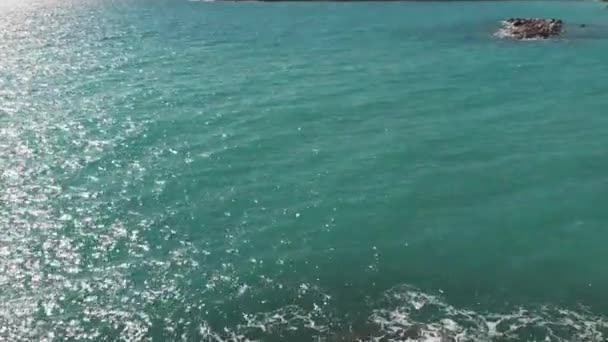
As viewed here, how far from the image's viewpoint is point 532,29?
102 metres

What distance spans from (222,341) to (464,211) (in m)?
23.0

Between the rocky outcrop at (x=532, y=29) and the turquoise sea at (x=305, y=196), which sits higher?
the rocky outcrop at (x=532, y=29)

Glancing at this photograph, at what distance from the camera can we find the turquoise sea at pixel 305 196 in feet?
127

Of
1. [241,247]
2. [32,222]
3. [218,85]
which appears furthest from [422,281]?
[218,85]

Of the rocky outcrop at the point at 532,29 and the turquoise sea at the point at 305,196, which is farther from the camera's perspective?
the rocky outcrop at the point at 532,29

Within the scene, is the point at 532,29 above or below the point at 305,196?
above

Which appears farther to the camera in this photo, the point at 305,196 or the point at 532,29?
the point at 532,29

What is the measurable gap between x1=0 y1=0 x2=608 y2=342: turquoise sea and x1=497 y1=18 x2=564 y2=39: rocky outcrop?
337 inches

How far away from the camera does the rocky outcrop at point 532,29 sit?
10075 centimetres

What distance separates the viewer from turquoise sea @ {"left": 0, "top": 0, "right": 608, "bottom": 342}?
1524 inches

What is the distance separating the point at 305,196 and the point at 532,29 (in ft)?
225

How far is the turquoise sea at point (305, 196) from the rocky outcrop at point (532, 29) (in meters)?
8.57

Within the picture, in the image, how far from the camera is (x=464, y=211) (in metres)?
49.4

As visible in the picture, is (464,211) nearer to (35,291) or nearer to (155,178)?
(155,178)
